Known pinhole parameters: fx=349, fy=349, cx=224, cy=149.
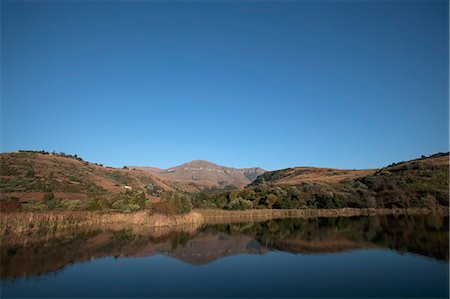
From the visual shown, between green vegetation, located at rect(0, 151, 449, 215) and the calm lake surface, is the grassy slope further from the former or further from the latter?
the calm lake surface

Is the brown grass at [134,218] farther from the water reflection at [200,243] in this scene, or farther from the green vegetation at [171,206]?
the water reflection at [200,243]

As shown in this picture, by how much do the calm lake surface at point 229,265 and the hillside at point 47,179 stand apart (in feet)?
102

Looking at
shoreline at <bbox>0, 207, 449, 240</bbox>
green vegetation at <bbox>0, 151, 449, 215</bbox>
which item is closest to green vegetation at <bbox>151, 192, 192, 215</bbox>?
green vegetation at <bbox>0, 151, 449, 215</bbox>

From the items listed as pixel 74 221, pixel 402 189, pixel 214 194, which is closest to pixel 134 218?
pixel 74 221

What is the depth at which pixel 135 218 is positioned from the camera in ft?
122

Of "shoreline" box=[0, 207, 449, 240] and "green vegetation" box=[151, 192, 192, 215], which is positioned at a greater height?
"green vegetation" box=[151, 192, 192, 215]

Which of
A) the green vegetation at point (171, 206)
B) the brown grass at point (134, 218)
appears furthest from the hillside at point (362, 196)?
the green vegetation at point (171, 206)

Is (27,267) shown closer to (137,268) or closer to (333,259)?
(137,268)

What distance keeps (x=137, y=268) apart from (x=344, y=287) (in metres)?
10.9

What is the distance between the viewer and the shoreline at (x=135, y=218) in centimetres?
2873

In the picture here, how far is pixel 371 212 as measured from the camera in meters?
53.7

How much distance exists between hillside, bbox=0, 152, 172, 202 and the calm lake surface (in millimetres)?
31144

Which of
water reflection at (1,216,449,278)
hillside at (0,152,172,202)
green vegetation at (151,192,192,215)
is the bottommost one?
water reflection at (1,216,449,278)

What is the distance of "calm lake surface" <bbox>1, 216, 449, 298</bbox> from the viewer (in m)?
14.7
